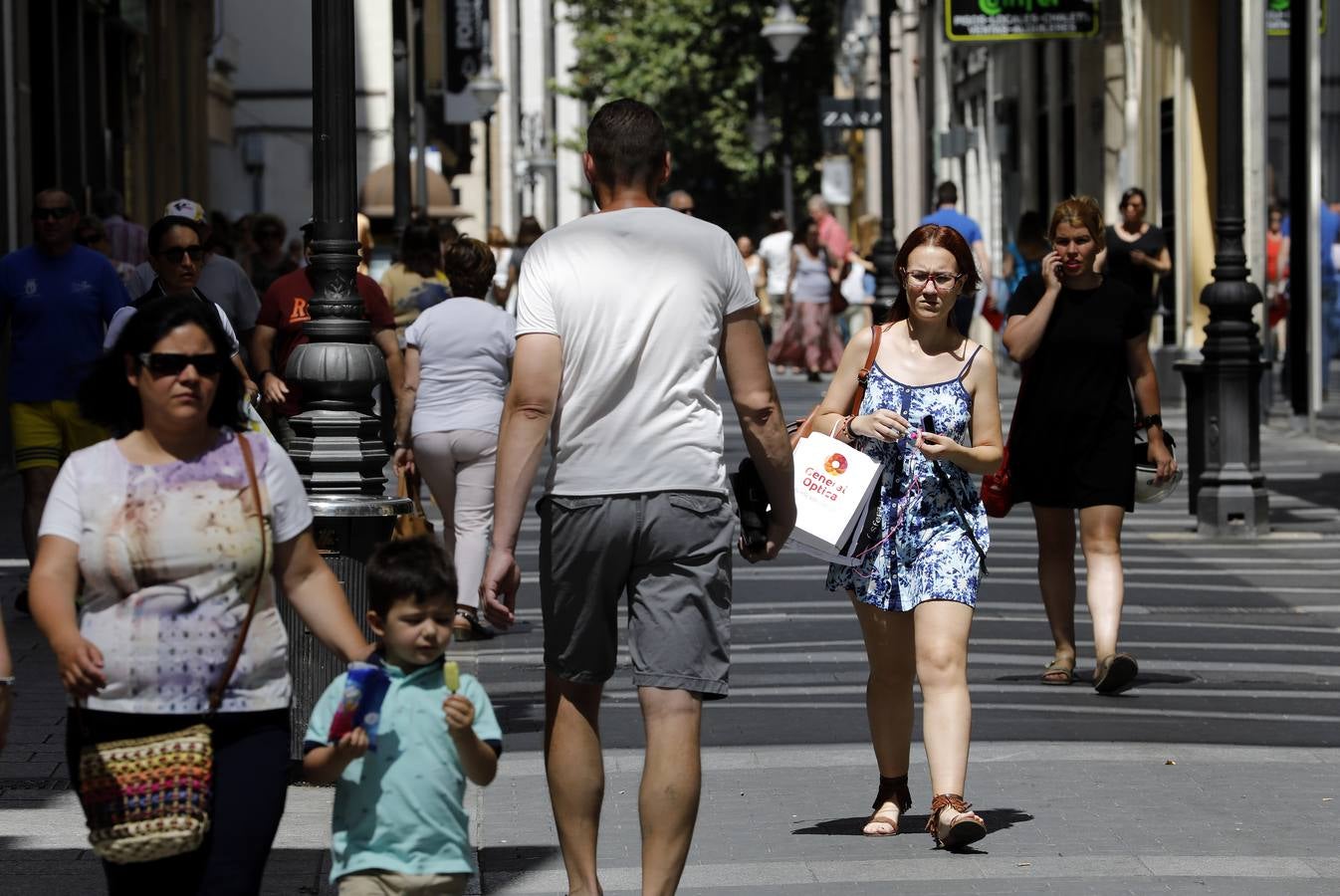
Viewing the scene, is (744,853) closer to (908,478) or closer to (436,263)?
(908,478)

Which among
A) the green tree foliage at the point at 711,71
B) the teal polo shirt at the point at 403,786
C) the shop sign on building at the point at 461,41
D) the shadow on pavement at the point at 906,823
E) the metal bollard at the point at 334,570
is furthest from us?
the shop sign on building at the point at 461,41

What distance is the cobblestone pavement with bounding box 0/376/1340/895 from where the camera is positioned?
674 cm

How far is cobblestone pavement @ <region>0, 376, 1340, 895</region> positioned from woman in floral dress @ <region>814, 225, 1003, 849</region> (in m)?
0.37

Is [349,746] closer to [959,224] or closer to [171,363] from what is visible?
[171,363]

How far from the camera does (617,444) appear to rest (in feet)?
19.0

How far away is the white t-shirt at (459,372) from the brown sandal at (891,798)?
14.4ft

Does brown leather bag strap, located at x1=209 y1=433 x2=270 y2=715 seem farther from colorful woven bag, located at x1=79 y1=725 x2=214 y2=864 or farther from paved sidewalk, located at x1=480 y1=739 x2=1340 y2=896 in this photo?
paved sidewalk, located at x1=480 y1=739 x2=1340 y2=896

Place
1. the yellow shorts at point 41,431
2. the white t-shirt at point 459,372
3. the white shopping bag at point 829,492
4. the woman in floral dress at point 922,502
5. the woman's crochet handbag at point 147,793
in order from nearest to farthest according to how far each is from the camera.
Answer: the woman's crochet handbag at point 147,793, the white shopping bag at point 829,492, the woman in floral dress at point 922,502, the white t-shirt at point 459,372, the yellow shorts at point 41,431

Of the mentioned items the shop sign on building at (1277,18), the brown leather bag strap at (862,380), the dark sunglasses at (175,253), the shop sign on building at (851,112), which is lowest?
the brown leather bag strap at (862,380)

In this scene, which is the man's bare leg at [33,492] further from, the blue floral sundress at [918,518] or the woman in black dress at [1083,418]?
the blue floral sundress at [918,518]

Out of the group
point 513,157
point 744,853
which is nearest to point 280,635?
point 744,853

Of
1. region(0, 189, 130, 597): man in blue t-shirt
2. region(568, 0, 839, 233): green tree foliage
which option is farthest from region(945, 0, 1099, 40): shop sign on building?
region(568, 0, 839, 233): green tree foliage

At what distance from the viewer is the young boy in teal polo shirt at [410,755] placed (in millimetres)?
4672

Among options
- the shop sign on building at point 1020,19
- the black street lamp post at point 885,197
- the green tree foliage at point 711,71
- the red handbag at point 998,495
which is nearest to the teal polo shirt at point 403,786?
the red handbag at point 998,495
